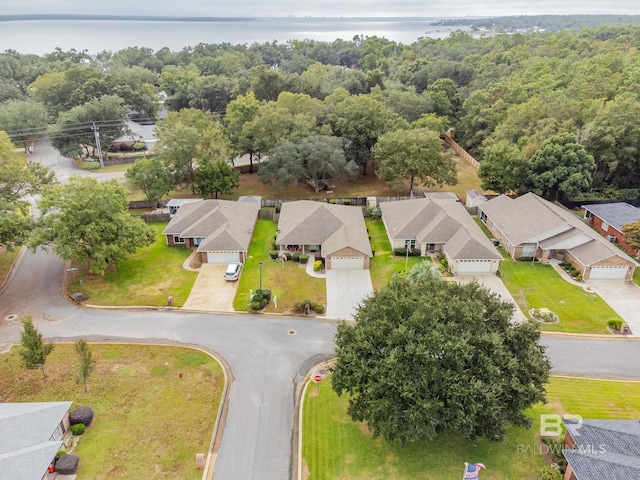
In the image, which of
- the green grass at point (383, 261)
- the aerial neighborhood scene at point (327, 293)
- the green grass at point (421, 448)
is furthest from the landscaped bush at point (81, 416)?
the green grass at point (383, 261)

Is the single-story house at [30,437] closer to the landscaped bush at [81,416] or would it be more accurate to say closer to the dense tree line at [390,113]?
the landscaped bush at [81,416]

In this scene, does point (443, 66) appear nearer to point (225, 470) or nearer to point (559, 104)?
point (559, 104)

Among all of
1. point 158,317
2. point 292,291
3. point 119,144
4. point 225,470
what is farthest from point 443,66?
point 225,470

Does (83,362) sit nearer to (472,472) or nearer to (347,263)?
(472,472)

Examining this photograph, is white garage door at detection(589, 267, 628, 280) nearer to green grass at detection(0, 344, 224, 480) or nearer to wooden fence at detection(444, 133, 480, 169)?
wooden fence at detection(444, 133, 480, 169)

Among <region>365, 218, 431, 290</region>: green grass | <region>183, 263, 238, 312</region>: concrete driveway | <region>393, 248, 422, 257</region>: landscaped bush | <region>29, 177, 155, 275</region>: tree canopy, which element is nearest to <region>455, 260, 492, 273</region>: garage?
<region>365, 218, 431, 290</region>: green grass

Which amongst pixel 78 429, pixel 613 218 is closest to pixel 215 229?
pixel 78 429
